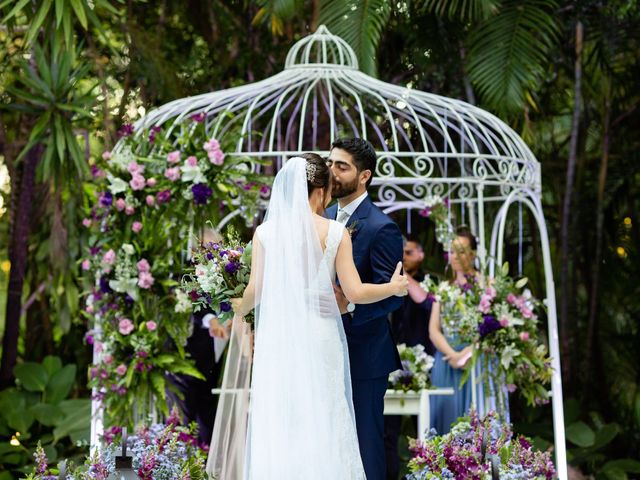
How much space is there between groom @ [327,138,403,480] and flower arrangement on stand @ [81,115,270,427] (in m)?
1.31

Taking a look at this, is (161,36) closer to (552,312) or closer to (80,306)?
(80,306)

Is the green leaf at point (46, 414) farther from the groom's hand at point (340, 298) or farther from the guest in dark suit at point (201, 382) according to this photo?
the groom's hand at point (340, 298)

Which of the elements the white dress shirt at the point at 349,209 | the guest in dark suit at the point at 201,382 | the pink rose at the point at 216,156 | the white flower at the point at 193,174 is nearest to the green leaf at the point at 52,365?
the guest in dark suit at the point at 201,382

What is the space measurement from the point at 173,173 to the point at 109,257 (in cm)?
57

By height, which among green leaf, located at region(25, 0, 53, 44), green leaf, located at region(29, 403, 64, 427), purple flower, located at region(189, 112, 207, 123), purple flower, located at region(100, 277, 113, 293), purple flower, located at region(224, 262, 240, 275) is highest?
green leaf, located at region(25, 0, 53, 44)

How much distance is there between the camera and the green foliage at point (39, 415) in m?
7.45

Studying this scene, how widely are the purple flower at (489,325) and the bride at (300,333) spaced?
180cm

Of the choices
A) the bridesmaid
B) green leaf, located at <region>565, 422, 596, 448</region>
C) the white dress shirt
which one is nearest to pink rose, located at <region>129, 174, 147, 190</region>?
the white dress shirt

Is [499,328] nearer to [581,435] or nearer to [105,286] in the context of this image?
[105,286]

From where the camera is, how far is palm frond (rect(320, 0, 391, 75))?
735cm

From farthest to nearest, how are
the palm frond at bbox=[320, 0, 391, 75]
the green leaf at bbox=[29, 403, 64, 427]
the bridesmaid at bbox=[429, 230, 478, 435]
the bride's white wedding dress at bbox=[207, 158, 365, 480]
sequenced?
the green leaf at bbox=[29, 403, 64, 427]
the palm frond at bbox=[320, 0, 391, 75]
the bridesmaid at bbox=[429, 230, 478, 435]
the bride's white wedding dress at bbox=[207, 158, 365, 480]

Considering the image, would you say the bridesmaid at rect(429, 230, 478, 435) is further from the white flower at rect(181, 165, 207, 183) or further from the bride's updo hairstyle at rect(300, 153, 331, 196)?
the bride's updo hairstyle at rect(300, 153, 331, 196)

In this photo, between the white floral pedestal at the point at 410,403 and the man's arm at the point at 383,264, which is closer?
Result: the man's arm at the point at 383,264

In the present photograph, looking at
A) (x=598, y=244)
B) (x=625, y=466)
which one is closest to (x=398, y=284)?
(x=625, y=466)
